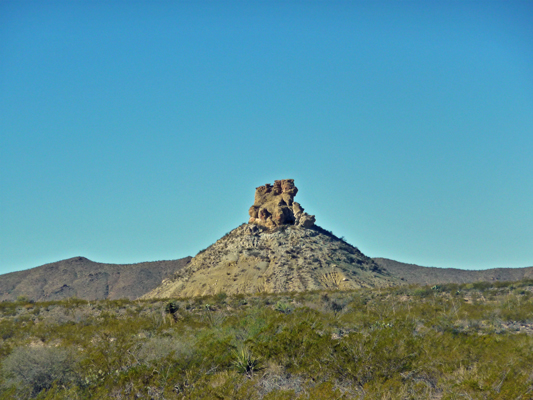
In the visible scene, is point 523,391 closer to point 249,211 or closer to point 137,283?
point 249,211

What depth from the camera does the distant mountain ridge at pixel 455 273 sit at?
346ft

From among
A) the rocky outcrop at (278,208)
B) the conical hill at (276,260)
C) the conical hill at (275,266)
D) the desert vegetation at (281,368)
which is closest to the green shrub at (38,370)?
the desert vegetation at (281,368)

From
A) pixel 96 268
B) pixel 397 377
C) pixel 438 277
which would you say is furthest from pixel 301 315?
pixel 96 268

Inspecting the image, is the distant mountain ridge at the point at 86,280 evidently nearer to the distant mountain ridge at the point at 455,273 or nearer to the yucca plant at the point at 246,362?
the distant mountain ridge at the point at 455,273

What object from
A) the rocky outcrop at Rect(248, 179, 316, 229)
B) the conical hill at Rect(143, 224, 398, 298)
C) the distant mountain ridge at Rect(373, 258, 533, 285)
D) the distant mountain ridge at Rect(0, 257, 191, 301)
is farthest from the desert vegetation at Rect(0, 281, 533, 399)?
the distant mountain ridge at Rect(0, 257, 191, 301)

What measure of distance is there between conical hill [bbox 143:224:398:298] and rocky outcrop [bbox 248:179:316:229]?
1.50 m

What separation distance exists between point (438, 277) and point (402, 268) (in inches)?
402

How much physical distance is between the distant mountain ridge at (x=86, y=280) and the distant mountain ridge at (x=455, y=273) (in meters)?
51.4

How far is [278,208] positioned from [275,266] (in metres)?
15.8

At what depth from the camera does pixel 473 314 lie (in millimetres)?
27609

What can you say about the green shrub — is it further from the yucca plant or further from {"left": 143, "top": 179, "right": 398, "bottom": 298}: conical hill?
{"left": 143, "top": 179, "right": 398, "bottom": 298}: conical hill

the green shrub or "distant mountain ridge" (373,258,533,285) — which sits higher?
"distant mountain ridge" (373,258,533,285)

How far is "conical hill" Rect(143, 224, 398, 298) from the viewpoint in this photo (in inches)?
2682

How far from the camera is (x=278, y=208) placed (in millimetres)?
86375
